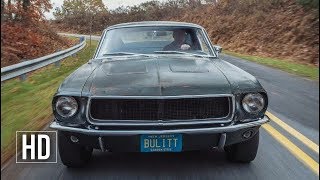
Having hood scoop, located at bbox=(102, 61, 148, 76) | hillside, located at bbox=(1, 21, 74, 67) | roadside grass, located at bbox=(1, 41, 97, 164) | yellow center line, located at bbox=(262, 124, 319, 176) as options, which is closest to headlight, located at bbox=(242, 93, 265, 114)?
yellow center line, located at bbox=(262, 124, 319, 176)

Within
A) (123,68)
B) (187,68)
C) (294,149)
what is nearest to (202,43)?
(187,68)

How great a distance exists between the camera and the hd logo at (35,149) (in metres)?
4.79

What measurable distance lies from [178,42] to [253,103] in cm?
210

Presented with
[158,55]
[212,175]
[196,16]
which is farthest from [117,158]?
[196,16]

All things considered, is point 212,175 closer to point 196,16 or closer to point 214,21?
point 214,21

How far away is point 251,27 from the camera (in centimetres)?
2712

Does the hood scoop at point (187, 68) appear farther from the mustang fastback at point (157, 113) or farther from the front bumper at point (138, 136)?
the front bumper at point (138, 136)

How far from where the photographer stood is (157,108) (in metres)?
3.98

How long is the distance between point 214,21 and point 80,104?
102 feet

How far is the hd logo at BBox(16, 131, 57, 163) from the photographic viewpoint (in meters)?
4.79

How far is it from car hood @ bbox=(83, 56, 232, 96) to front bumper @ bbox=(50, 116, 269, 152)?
326mm

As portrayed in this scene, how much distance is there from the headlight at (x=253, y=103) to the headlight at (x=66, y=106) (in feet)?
5.03

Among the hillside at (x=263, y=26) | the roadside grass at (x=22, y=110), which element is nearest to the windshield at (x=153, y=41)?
the roadside grass at (x=22, y=110)

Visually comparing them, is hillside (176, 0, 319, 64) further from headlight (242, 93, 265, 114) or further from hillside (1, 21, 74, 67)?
headlight (242, 93, 265, 114)
